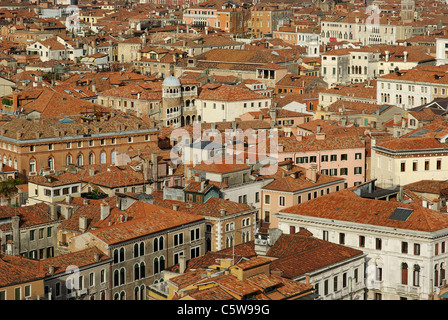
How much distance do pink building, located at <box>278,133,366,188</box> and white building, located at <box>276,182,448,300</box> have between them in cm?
1021

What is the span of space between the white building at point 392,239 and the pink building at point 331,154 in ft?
33.5

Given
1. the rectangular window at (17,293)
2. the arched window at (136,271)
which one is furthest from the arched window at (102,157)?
the rectangular window at (17,293)

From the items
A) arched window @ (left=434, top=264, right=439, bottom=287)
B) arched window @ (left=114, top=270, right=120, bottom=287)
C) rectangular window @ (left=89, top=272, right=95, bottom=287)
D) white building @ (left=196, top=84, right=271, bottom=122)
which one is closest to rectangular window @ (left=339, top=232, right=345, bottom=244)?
arched window @ (left=434, top=264, right=439, bottom=287)

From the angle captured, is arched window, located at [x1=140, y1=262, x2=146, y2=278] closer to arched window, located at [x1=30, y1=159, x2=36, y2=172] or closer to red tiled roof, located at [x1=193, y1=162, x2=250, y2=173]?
red tiled roof, located at [x1=193, y1=162, x2=250, y2=173]

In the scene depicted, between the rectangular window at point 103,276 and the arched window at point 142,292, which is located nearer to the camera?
the rectangular window at point 103,276

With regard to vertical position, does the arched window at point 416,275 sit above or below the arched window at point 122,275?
below

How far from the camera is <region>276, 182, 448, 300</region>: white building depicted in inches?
1124

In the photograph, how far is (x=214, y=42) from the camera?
88.7 m

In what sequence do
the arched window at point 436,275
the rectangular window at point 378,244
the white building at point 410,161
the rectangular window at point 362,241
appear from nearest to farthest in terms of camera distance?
the arched window at point 436,275 → the rectangular window at point 378,244 → the rectangular window at point 362,241 → the white building at point 410,161

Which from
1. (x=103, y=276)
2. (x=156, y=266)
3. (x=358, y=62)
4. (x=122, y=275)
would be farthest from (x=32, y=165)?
(x=358, y=62)

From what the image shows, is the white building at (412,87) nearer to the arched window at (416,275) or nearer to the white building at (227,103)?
the white building at (227,103)

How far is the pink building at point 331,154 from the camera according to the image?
41.4 meters

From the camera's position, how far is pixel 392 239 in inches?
1148
